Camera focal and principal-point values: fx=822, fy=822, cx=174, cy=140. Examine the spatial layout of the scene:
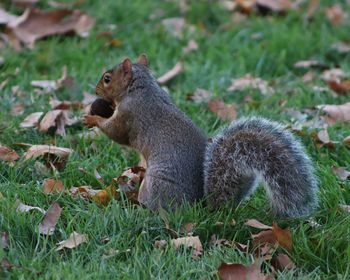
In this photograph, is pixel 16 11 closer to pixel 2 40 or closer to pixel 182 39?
pixel 2 40

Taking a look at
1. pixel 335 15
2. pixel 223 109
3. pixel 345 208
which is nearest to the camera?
pixel 345 208

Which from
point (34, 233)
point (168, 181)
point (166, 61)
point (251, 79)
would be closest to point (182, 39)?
point (166, 61)

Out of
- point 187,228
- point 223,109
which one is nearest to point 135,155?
point 223,109

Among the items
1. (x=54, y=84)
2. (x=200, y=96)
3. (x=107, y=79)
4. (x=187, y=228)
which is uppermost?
(x=107, y=79)

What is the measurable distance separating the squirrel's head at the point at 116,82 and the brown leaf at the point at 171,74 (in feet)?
4.32

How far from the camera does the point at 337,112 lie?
185 inches

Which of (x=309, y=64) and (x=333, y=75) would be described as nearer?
(x=333, y=75)

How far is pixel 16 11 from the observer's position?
20.4ft

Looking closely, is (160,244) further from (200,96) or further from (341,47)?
(341,47)

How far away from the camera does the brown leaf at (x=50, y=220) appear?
126 inches

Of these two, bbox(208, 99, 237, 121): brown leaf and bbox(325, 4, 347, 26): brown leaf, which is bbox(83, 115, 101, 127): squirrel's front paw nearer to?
bbox(208, 99, 237, 121): brown leaf

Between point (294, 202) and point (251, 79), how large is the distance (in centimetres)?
218

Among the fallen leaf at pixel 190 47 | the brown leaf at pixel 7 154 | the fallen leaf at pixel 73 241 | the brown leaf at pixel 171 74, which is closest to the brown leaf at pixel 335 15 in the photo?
the fallen leaf at pixel 190 47

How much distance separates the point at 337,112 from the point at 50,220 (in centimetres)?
208
